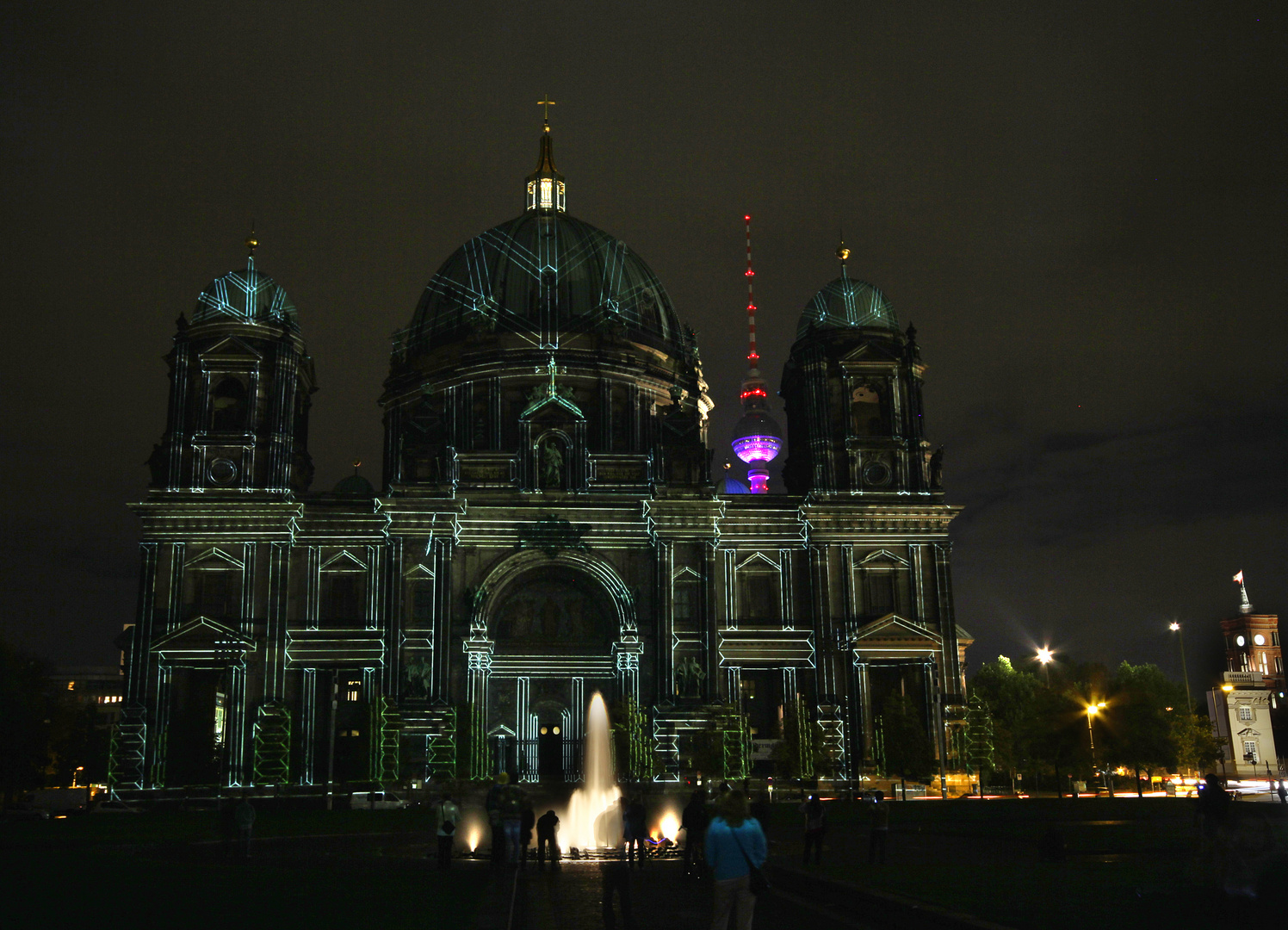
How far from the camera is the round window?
64.8m

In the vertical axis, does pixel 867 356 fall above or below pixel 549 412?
above

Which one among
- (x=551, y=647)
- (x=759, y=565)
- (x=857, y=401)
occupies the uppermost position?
(x=857, y=401)

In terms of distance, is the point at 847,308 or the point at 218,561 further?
the point at 847,308

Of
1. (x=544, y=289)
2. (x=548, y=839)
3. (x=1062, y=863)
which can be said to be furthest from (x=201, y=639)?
(x=1062, y=863)

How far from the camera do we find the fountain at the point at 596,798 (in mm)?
36531

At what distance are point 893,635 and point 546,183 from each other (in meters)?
41.0

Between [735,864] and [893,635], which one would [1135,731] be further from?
[735,864]

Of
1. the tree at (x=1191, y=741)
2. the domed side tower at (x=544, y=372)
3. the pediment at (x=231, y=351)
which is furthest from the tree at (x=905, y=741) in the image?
the pediment at (x=231, y=351)

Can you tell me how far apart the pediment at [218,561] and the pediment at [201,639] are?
3.15 meters

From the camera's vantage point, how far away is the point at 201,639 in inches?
2393

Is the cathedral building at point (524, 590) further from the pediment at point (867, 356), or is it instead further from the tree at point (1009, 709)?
the tree at point (1009, 709)

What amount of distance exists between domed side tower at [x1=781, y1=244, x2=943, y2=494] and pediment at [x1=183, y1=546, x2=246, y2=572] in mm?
30001

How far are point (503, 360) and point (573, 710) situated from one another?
21.8 m

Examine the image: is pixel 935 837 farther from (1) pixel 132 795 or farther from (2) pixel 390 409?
(2) pixel 390 409
